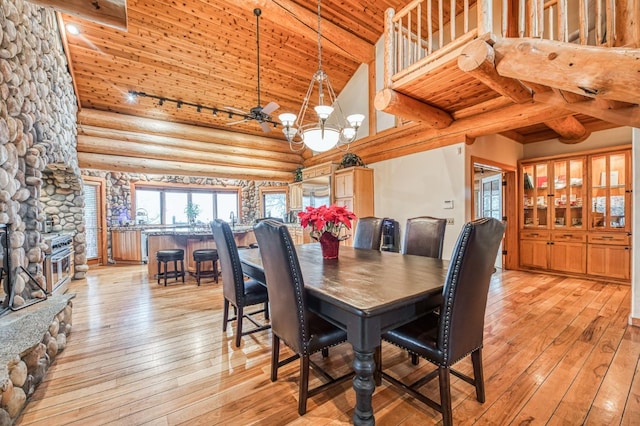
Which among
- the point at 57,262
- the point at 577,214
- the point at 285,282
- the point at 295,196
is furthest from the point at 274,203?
the point at 285,282

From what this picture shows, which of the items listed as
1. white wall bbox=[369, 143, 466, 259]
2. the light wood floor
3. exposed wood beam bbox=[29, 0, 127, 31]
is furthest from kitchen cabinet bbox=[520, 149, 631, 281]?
exposed wood beam bbox=[29, 0, 127, 31]

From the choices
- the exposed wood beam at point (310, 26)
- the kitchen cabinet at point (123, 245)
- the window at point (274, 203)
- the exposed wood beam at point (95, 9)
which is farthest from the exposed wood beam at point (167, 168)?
the exposed wood beam at point (95, 9)

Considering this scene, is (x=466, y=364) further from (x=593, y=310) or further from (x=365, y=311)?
(x=593, y=310)

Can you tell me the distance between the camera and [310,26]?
4.86 metres

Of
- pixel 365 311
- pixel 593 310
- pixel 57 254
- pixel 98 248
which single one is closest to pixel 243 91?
pixel 57 254

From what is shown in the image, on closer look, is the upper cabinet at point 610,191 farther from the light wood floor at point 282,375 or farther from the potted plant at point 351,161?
the potted plant at point 351,161

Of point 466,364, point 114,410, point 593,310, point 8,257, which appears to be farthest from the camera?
point 593,310

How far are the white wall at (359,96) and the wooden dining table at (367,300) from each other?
454 centimetres

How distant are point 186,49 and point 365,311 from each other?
5.59 meters

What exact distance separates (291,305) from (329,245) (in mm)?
948

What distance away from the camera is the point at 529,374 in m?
2.07

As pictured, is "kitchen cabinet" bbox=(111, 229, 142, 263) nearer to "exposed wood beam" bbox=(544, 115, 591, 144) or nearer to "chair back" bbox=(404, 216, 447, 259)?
"chair back" bbox=(404, 216, 447, 259)

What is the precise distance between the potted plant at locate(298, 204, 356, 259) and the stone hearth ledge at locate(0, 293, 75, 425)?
1978 mm

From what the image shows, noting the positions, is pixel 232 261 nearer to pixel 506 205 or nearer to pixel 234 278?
pixel 234 278
